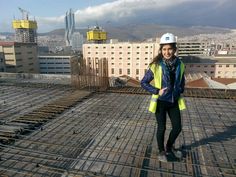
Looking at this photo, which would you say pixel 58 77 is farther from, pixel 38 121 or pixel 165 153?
pixel 165 153

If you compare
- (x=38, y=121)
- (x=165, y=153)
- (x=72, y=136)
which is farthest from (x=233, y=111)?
(x=38, y=121)

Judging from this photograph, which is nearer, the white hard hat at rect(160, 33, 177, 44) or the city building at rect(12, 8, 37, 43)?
the white hard hat at rect(160, 33, 177, 44)

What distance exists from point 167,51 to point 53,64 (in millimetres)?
66256

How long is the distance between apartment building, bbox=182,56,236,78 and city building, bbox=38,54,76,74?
116 feet

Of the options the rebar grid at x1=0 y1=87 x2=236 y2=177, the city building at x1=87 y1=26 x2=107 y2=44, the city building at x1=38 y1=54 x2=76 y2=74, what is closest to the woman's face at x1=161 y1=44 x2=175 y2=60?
the rebar grid at x1=0 y1=87 x2=236 y2=177

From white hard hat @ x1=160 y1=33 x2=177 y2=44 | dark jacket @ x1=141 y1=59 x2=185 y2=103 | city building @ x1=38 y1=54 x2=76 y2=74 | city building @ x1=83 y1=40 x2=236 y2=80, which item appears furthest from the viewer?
city building @ x1=38 y1=54 x2=76 y2=74

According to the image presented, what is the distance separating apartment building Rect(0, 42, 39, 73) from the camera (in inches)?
1892

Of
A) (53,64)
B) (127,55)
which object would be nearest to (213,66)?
(127,55)

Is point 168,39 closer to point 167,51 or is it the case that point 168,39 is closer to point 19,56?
point 167,51

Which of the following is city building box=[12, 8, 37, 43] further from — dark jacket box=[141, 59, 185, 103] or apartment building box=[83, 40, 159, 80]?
dark jacket box=[141, 59, 185, 103]

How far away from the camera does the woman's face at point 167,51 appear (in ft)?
10.9

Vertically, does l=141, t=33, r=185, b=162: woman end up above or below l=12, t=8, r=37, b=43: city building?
below

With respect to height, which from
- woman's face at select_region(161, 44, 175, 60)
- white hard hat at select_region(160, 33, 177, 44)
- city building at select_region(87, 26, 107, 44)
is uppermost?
city building at select_region(87, 26, 107, 44)

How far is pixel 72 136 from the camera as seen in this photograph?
4.76 metres
